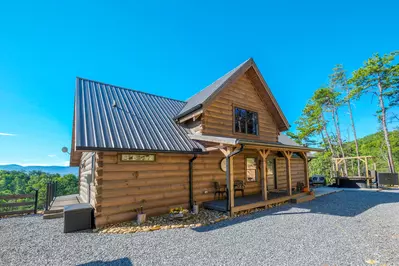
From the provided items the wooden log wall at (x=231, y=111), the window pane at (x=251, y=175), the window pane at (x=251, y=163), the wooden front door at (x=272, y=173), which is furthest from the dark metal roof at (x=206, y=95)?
the wooden front door at (x=272, y=173)

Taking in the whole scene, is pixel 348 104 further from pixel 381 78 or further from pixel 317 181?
pixel 317 181

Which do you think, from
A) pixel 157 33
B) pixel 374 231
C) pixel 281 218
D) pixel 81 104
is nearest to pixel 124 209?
pixel 81 104

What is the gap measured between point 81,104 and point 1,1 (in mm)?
5509

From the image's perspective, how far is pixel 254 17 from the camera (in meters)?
14.7

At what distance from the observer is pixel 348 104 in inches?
929

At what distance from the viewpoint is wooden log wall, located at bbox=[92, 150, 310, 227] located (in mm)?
5758

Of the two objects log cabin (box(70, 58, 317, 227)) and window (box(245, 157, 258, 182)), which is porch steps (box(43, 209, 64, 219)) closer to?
log cabin (box(70, 58, 317, 227))

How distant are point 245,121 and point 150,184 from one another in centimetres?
639

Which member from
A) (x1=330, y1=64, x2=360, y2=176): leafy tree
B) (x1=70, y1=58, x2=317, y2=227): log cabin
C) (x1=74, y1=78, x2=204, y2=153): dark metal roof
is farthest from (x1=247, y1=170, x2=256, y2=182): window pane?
(x1=330, y1=64, x2=360, y2=176): leafy tree

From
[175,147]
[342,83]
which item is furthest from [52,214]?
[342,83]

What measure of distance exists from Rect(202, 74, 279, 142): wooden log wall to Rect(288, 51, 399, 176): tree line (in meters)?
12.7

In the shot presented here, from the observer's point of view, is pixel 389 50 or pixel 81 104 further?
pixel 389 50

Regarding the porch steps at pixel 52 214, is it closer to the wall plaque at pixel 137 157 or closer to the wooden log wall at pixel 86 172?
the wooden log wall at pixel 86 172

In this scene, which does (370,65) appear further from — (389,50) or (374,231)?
(374,231)
